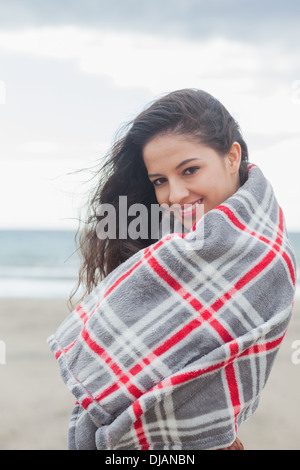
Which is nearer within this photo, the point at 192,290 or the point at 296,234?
the point at 192,290

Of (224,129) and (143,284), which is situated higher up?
(224,129)

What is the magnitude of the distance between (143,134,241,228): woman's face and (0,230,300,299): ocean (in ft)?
2.08

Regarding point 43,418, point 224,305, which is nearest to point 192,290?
point 224,305

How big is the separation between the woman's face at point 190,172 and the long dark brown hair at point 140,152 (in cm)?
4

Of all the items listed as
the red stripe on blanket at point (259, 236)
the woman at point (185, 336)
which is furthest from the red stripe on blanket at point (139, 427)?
the red stripe on blanket at point (259, 236)

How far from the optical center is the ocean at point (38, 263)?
29.1ft

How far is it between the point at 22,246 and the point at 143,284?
68.5 ft

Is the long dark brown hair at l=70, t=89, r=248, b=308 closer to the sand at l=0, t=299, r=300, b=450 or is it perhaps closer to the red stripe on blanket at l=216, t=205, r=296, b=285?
the red stripe on blanket at l=216, t=205, r=296, b=285

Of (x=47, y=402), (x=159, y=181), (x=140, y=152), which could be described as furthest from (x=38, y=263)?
(x=159, y=181)

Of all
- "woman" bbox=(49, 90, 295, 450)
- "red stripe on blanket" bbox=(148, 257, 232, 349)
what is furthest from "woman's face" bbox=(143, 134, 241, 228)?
"red stripe on blanket" bbox=(148, 257, 232, 349)

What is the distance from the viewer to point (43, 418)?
338 centimetres

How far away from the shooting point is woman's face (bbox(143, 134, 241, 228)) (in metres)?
1.72

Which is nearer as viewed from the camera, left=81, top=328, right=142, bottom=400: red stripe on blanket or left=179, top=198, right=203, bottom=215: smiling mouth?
left=81, top=328, right=142, bottom=400: red stripe on blanket
